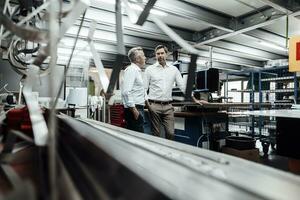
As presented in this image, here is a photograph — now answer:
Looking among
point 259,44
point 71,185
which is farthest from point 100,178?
point 259,44

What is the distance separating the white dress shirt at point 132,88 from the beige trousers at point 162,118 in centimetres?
16

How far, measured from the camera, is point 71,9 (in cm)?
52

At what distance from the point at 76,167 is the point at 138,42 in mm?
5019

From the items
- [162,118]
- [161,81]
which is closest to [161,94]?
[161,81]

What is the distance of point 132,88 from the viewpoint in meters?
2.49

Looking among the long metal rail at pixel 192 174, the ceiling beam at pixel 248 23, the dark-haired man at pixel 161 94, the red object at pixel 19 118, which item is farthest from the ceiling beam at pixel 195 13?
the long metal rail at pixel 192 174

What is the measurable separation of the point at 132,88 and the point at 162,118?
1.59ft

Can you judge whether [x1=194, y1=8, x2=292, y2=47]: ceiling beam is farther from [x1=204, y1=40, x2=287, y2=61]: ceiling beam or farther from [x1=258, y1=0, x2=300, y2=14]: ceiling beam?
[x1=204, y1=40, x2=287, y2=61]: ceiling beam

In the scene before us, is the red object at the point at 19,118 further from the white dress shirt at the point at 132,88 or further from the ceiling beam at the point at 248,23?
the ceiling beam at the point at 248,23

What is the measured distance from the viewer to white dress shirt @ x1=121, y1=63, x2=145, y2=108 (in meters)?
2.40

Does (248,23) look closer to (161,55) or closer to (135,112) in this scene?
(161,55)

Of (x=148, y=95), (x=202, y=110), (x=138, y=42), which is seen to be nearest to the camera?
(x=148, y=95)

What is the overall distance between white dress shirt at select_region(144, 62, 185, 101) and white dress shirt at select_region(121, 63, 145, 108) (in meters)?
0.17

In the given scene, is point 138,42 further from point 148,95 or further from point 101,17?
point 148,95
